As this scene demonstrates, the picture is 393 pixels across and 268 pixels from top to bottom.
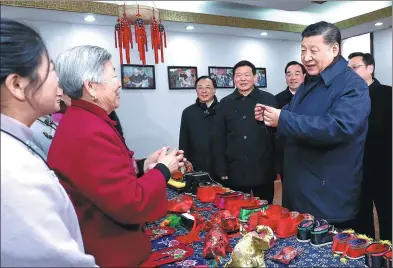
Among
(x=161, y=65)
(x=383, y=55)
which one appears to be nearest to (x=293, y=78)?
(x=161, y=65)

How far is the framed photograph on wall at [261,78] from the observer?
18.5 feet

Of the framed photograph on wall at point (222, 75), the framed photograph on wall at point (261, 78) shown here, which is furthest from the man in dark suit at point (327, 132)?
the framed photograph on wall at point (261, 78)

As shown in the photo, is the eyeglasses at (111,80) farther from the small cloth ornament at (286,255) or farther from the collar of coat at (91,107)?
the small cloth ornament at (286,255)

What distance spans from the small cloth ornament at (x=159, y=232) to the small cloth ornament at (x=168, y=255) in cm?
14

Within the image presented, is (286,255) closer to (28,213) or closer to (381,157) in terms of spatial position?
(28,213)

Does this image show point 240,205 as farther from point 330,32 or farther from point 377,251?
point 330,32

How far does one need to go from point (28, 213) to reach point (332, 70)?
1.49 m

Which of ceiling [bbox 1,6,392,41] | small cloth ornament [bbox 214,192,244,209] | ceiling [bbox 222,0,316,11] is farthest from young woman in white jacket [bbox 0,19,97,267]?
ceiling [bbox 222,0,316,11]

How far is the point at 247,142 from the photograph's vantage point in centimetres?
267

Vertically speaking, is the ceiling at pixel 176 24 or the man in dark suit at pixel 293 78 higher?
the ceiling at pixel 176 24

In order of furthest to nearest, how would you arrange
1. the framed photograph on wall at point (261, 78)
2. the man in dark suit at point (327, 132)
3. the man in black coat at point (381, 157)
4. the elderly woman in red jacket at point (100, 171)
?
the framed photograph on wall at point (261, 78) < the man in black coat at point (381, 157) < the man in dark suit at point (327, 132) < the elderly woman in red jacket at point (100, 171)

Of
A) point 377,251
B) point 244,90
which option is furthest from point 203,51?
point 377,251

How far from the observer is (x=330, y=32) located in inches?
66.2

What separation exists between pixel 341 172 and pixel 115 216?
1.13 meters
